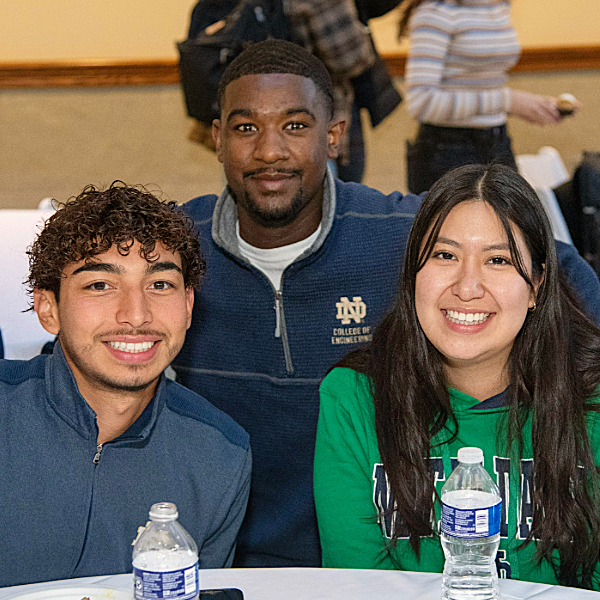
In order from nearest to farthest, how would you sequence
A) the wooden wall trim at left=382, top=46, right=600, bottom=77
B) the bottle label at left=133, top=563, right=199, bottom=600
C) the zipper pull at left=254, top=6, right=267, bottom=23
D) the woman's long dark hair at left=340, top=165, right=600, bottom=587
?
the bottle label at left=133, top=563, right=199, bottom=600 < the woman's long dark hair at left=340, top=165, right=600, bottom=587 < the zipper pull at left=254, top=6, right=267, bottom=23 < the wooden wall trim at left=382, top=46, right=600, bottom=77

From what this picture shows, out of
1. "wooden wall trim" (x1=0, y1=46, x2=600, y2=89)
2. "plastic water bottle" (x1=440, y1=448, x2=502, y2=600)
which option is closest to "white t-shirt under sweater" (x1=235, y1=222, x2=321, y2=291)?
"plastic water bottle" (x1=440, y1=448, x2=502, y2=600)

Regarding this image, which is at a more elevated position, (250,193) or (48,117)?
(48,117)

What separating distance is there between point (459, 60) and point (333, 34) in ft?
1.36

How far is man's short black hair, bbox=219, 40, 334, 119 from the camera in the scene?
2.02 metres

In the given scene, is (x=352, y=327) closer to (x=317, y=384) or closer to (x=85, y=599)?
(x=317, y=384)

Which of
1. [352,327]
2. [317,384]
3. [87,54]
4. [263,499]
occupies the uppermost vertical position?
[87,54]

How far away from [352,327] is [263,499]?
0.47m

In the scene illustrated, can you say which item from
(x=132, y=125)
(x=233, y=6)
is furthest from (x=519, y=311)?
(x=132, y=125)

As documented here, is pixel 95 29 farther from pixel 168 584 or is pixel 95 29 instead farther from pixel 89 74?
pixel 168 584

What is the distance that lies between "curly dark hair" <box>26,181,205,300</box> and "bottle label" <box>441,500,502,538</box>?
0.72m

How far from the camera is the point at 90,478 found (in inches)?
60.0

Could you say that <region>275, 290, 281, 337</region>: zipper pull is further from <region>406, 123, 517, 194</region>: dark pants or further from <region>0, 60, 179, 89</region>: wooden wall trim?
<region>0, 60, 179, 89</region>: wooden wall trim

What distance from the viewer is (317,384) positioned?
1994mm

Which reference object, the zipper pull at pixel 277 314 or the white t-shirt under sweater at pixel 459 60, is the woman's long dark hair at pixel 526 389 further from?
the white t-shirt under sweater at pixel 459 60
